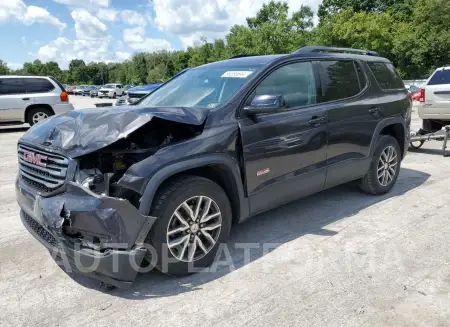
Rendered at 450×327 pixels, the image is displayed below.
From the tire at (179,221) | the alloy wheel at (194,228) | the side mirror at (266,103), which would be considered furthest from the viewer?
the side mirror at (266,103)

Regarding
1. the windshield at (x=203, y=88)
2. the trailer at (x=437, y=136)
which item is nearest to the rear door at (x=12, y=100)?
the windshield at (x=203, y=88)

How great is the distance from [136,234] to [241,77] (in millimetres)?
1793

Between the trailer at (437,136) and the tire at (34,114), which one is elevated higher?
the tire at (34,114)

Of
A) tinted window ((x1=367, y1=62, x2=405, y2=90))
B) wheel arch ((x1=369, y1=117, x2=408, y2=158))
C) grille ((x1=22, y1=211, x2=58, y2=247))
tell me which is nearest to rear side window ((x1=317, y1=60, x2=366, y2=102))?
tinted window ((x1=367, y1=62, x2=405, y2=90))

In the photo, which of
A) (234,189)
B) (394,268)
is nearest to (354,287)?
(394,268)

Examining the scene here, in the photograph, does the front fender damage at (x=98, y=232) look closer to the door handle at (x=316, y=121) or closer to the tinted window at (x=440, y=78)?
the door handle at (x=316, y=121)

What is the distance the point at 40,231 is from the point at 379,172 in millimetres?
3994

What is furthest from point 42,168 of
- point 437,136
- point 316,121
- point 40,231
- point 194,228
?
point 437,136

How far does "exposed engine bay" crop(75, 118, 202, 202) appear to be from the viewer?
285 centimetres

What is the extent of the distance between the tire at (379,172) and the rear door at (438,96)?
3.99m

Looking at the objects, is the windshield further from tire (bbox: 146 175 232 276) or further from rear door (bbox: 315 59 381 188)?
rear door (bbox: 315 59 381 188)

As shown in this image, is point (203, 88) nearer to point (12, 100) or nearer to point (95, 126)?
point (95, 126)

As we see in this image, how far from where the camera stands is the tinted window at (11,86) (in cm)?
1250

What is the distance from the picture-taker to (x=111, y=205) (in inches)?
107
